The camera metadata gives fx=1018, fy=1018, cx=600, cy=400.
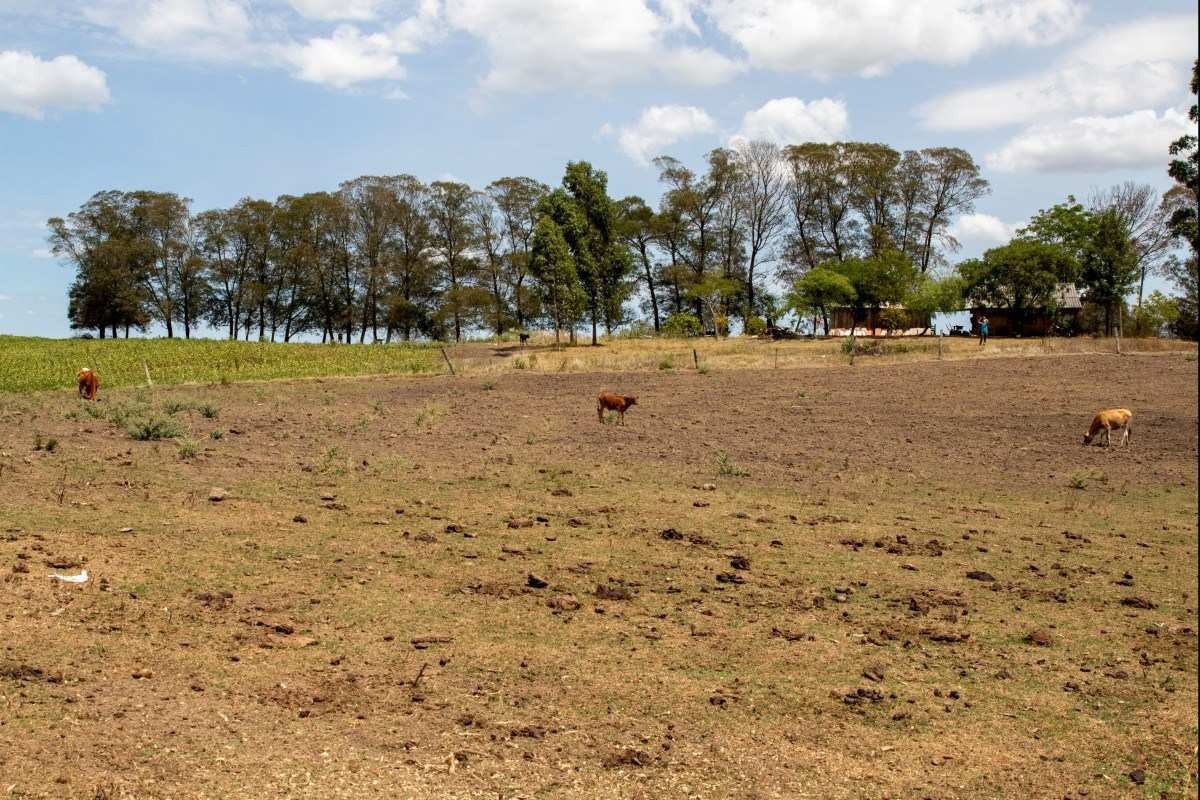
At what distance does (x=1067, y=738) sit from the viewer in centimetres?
721

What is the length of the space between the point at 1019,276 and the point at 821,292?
11455mm

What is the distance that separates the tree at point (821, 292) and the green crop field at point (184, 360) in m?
23.2

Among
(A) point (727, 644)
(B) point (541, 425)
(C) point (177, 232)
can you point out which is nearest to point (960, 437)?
(B) point (541, 425)

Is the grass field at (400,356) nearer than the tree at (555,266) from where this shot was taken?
Yes

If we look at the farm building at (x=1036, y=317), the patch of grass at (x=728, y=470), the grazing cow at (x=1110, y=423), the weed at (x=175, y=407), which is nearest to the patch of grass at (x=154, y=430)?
the weed at (x=175, y=407)

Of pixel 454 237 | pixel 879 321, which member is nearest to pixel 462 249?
pixel 454 237

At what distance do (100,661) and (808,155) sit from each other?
71297 millimetres

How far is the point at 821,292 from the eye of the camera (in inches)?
2502

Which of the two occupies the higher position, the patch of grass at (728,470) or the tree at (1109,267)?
the tree at (1109,267)

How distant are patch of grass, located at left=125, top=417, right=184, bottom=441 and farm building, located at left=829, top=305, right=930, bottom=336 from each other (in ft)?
175

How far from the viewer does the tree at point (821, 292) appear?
62625 mm

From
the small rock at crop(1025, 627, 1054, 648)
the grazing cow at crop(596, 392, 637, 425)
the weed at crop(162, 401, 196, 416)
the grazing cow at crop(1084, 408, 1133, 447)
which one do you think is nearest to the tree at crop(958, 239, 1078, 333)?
the grazing cow at crop(1084, 408, 1133, 447)

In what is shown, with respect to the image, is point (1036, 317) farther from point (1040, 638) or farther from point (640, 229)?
point (1040, 638)

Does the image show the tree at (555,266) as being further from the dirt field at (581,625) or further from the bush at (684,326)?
the dirt field at (581,625)
